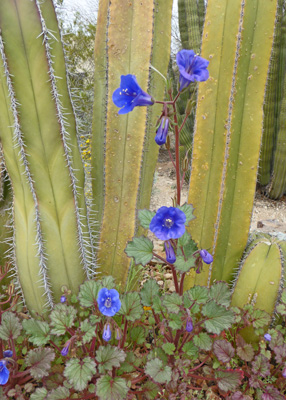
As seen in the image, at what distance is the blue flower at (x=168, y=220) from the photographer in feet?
2.55

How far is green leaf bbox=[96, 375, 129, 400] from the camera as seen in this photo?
852 mm

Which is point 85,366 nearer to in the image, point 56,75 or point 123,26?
point 56,75

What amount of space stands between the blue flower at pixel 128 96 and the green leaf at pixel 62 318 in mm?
668

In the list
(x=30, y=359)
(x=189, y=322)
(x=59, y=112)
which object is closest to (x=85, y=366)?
(x=30, y=359)

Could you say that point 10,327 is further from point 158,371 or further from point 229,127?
point 229,127

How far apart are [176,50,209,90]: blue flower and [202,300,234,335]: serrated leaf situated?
66 centimetres

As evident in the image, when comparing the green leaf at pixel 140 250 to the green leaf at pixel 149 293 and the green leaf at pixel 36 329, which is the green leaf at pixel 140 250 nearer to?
the green leaf at pixel 149 293

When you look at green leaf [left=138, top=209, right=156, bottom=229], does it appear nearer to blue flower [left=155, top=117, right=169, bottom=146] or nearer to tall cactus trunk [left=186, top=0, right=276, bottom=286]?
blue flower [left=155, top=117, right=169, bottom=146]

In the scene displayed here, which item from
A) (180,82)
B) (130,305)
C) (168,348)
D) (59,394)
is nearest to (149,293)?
(130,305)

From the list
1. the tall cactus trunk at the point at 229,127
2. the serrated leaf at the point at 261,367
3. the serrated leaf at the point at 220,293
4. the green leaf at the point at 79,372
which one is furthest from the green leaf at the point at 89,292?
the serrated leaf at the point at 261,367

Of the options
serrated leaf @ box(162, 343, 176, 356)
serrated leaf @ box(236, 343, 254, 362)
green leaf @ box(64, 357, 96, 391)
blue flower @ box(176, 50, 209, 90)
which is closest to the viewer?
blue flower @ box(176, 50, 209, 90)

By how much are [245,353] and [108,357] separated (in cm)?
50

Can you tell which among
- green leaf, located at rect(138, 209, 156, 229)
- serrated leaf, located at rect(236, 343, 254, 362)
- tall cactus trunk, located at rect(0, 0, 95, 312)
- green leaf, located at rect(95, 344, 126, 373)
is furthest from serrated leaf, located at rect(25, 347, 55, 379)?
serrated leaf, located at rect(236, 343, 254, 362)

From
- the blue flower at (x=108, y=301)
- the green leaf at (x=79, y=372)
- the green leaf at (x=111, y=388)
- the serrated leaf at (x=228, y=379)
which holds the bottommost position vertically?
the serrated leaf at (x=228, y=379)
